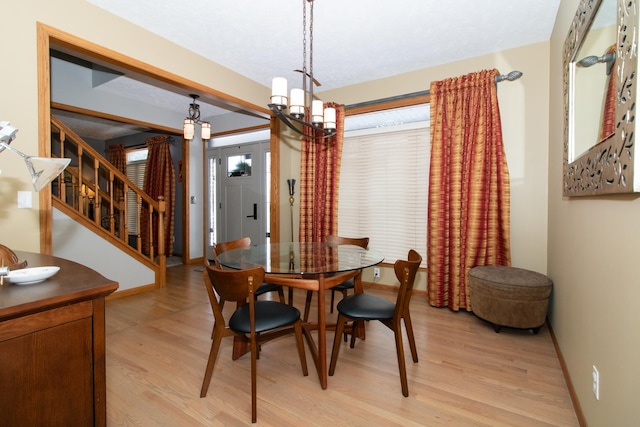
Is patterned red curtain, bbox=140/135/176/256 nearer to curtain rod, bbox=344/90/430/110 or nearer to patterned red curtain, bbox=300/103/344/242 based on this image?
patterned red curtain, bbox=300/103/344/242

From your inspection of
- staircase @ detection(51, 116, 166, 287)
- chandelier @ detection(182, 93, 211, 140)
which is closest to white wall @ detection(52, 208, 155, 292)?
staircase @ detection(51, 116, 166, 287)

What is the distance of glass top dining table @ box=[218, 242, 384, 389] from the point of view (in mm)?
1953

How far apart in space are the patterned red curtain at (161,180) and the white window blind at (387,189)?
3.64 metres

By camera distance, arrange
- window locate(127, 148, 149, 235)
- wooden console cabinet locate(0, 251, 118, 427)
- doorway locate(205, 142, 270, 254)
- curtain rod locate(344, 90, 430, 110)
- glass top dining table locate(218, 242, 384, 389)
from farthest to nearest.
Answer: window locate(127, 148, 149, 235) < doorway locate(205, 142, 270, 254) < curtain rod locate(344, 90, 430, 110) < glass top dining table locate(218, 242, 384, 389) < wooden console cabinet locate(0, 251, 118, 427)

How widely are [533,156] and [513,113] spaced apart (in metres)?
0.48

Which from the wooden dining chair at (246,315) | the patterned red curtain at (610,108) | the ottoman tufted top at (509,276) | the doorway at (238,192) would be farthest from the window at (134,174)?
the patterned red curtain at (610,108)

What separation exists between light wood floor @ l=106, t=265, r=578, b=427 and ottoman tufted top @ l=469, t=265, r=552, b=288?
0.49 m

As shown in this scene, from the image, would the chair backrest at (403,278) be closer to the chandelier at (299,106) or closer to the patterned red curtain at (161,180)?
the chandelier at (299,106)

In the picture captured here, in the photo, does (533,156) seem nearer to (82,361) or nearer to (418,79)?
(418,79)

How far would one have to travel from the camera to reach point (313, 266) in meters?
2.10

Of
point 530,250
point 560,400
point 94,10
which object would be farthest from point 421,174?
point 94,10

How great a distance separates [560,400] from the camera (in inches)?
72.2

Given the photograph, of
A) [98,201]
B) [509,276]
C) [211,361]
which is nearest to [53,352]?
[211,361]

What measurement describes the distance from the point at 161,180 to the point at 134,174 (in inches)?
51.7
